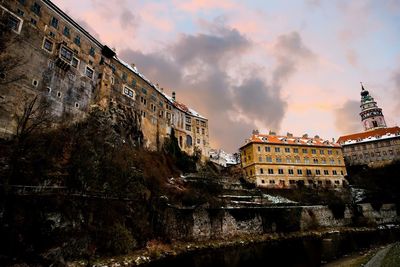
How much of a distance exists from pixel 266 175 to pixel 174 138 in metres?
24.2

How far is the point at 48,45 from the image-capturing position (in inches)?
1473

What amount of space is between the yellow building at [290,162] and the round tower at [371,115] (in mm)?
47378

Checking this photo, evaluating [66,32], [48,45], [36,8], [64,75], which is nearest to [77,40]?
[66,32]

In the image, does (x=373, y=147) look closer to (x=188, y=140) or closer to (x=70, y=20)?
(x=188, y=140)

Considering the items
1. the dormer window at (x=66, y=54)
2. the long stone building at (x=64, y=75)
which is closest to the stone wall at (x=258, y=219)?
the long stone building at (x=64, y=75)

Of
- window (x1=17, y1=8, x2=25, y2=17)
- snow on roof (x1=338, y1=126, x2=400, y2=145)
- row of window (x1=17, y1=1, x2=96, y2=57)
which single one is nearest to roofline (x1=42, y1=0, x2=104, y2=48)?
row of window (x1=17, y1=1, x2=96, y2=57)

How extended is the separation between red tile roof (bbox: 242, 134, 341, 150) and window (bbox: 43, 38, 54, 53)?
46.5 metres

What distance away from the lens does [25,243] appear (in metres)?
17.8

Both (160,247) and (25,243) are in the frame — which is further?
(160,247)

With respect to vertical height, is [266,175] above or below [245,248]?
above

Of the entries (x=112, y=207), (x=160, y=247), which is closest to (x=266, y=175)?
(x=160, y=247)

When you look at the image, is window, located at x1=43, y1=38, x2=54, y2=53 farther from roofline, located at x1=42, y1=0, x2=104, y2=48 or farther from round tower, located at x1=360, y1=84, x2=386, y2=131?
round tower, located at x1=360, y1=84, x2=386, y2=131

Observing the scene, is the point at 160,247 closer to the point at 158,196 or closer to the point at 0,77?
the point at 158,196

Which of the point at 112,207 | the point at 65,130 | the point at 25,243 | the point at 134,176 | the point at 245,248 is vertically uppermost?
the point at 65,130
